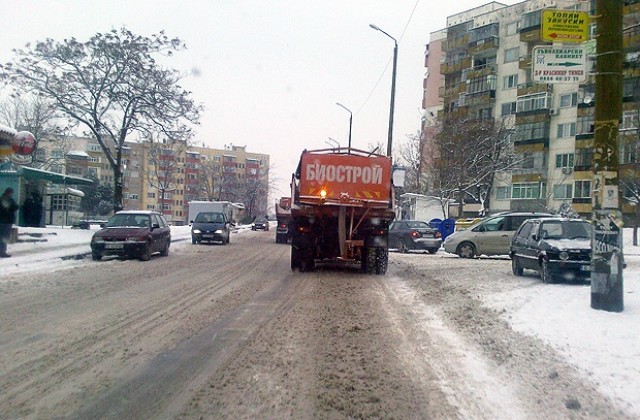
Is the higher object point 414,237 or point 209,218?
point 209,218

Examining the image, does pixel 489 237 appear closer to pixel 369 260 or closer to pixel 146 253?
pixel 369 260

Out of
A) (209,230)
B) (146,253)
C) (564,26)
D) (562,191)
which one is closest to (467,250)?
(146,253)

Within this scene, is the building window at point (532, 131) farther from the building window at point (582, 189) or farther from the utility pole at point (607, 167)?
the utility pole at point (607, 167)

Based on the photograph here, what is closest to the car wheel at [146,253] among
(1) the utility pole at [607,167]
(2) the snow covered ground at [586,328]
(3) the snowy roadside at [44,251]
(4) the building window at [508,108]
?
(3) the snowy roadside at [44,251]

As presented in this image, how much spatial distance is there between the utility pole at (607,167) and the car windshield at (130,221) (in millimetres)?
14409

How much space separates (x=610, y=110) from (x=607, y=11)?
1.39m

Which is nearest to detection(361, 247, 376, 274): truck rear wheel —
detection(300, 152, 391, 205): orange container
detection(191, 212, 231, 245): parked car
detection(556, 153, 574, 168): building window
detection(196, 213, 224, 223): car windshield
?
detection(300, 152, 391, 205): orange container

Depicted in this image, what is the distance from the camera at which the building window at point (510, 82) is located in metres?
54.1

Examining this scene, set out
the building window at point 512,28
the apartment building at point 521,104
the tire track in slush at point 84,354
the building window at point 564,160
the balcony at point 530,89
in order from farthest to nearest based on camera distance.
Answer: the building window at point 512,28
the balcony at point 530,89
the building window at point 564,160
the apartment building at point 521,104
the tire track in slush at point 84,354

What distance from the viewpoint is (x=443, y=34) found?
67812 mm

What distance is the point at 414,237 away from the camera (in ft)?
79.4

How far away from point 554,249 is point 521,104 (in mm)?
43302

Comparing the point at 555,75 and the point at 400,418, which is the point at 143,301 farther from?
the point at 555,75

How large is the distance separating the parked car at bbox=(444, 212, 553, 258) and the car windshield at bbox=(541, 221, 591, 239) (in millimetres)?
7139
